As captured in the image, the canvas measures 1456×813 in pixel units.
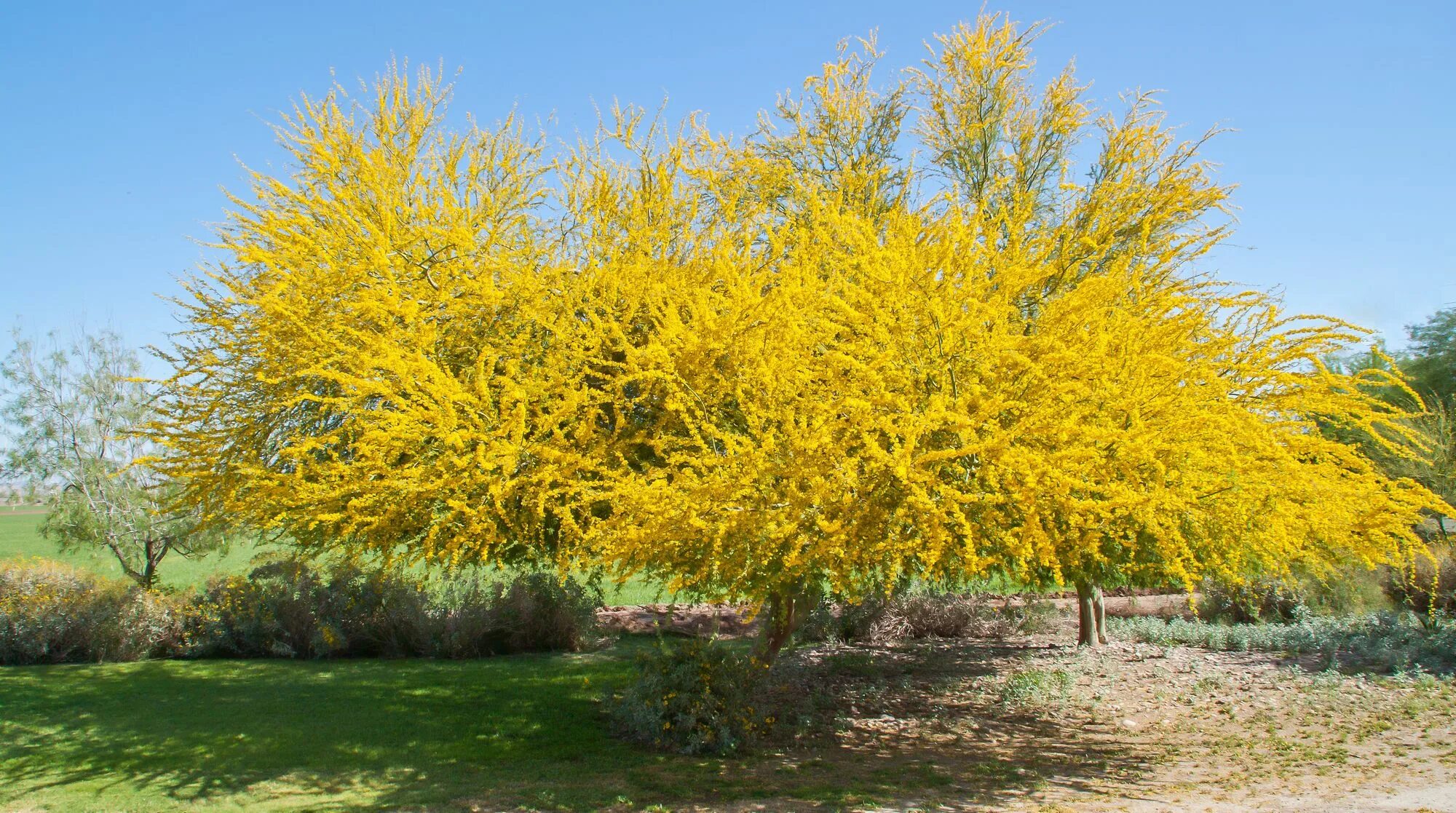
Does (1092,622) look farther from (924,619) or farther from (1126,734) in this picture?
(1126,734)

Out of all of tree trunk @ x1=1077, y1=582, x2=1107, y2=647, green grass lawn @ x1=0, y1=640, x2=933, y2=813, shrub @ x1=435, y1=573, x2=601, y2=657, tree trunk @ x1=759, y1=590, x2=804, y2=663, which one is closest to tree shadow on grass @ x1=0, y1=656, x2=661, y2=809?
green grass lawn @ x1=0, y1=640, x2=933, y2=813

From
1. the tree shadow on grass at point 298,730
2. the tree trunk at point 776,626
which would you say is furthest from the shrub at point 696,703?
the tree trunk at point 776,626

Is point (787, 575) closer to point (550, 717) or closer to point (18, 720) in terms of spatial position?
point (550, 717)

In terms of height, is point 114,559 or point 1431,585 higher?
point 1431,585

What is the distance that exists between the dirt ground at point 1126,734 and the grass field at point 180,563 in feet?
14.7

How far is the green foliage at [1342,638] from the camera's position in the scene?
484 inches

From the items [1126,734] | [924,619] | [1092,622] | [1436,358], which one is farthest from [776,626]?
[1436,358]

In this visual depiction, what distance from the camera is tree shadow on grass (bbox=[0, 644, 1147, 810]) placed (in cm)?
794

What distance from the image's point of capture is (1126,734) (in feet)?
32.8

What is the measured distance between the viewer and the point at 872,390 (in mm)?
6184

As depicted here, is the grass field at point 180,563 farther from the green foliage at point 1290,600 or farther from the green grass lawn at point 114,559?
the green foliage at point 1290,600

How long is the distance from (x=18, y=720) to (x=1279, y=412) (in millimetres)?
13586

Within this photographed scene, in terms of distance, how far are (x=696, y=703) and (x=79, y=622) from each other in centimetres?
1110

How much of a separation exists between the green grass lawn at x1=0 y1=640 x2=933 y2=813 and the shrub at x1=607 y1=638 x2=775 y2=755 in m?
0.24
